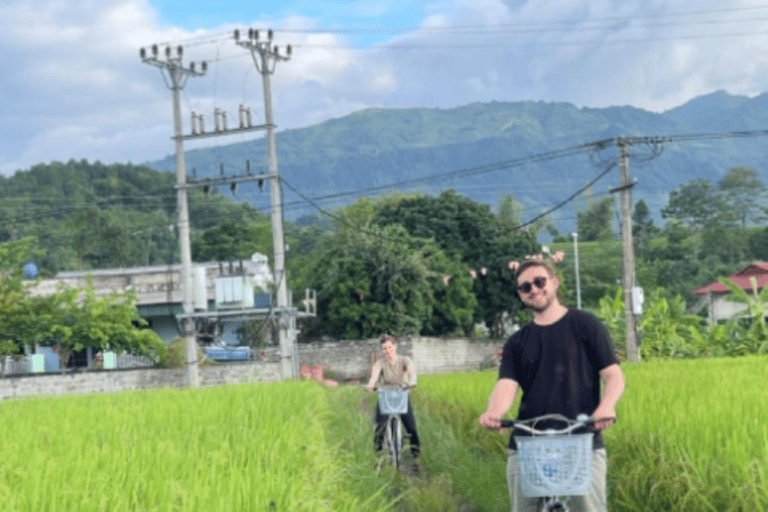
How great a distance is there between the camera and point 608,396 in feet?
20.4

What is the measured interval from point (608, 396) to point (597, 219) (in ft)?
417

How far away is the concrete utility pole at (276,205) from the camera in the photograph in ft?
128

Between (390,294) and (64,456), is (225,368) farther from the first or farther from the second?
(64,456)

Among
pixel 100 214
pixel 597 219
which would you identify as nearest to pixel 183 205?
pixel 100 214

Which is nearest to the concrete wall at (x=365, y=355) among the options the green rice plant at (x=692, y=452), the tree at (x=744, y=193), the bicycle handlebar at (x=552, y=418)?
the green rice plant at (x=692, y=452)

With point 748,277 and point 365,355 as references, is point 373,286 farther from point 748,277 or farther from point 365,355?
point 748,277

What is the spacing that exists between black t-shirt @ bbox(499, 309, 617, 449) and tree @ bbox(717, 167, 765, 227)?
5631 inches

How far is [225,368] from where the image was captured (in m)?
45.9

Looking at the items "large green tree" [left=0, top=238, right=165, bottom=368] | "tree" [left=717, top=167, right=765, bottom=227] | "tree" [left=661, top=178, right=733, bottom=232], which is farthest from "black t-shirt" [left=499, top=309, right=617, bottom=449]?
"tree" [left=717, top=167, right=765, bottom=227]

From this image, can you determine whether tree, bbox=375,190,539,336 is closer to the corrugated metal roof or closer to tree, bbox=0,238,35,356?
the corrugated metal roof

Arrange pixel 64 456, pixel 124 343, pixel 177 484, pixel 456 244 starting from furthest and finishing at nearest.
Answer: pixel 456 244 → pixel 124 343 → pixel 64 456 → pixel 177 484

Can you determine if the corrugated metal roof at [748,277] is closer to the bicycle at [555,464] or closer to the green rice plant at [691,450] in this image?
the green rice plant at [691,450]

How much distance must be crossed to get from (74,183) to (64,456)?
4311 inches

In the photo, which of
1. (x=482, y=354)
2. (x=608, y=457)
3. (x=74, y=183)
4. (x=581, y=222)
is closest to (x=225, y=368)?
(x=482, y=354)
